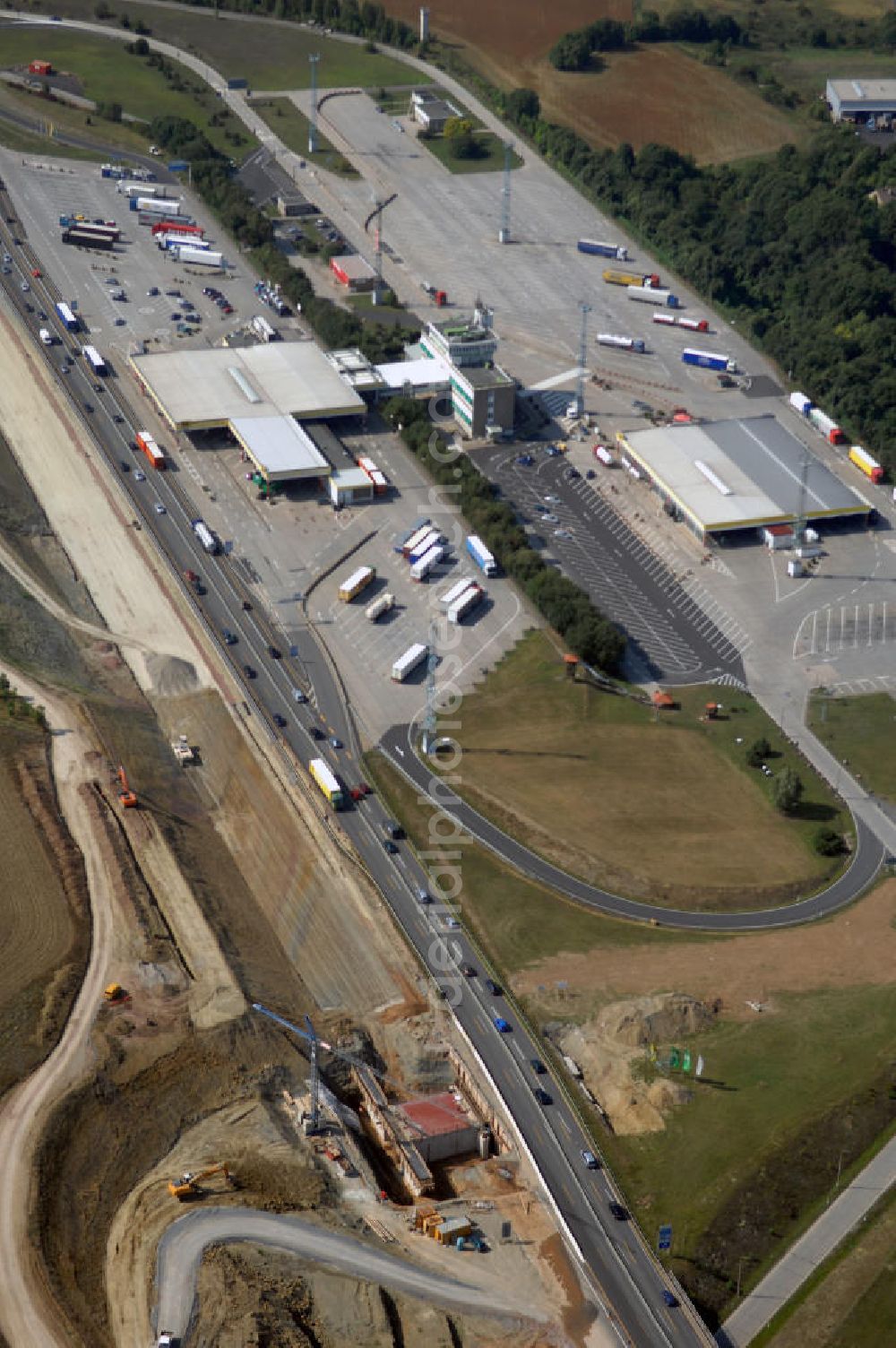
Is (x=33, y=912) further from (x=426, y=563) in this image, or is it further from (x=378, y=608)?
(x=426, y=563)

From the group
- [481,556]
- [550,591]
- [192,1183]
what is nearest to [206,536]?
[481,556]

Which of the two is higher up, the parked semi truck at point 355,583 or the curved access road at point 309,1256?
the parked semi truck at point 355,583

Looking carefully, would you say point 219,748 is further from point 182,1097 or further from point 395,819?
point 182,1097

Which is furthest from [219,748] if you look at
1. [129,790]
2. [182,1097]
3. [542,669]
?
[182,1097]

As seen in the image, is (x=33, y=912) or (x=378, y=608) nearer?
(x=33, y=912)

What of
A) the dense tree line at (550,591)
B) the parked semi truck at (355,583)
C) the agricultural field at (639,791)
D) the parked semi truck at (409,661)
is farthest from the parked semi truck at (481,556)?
the parked semi truck at (409,661)

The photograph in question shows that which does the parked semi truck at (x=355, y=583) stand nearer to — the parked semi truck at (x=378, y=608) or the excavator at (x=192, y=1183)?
the parked semi truck at (x=378, y=608)
